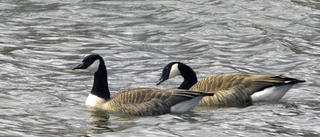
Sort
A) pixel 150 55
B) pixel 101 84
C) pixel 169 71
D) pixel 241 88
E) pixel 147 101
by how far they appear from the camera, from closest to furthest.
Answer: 1. pixel 147 101
2. pixel 101 84
3. pixel 241 88
4. pixel 169 71
5. pixel 150 55

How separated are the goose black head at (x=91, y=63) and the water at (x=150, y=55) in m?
0.75

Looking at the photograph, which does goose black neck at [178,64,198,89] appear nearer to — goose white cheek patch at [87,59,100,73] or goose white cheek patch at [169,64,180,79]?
goose white cheek patch at [169,64,180,79]

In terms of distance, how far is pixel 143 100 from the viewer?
428 inches

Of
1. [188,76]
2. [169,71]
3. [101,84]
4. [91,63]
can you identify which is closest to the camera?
[91,63]

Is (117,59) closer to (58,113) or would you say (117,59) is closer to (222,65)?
(222,65)

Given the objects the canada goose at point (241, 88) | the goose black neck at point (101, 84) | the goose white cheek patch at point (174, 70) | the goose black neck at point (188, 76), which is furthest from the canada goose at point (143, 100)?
the goose black neck at point (188, 76)

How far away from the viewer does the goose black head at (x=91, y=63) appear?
11250 mm

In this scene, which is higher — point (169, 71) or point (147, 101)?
point (169, 71)

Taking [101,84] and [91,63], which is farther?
[101,84]

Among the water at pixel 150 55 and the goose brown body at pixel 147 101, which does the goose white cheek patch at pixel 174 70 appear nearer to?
the water at pixel 150 55

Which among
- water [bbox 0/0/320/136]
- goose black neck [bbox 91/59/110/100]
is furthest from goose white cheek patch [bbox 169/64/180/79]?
goose black neck [bbox 91/59/110/100]

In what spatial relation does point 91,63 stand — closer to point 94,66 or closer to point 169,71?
point 94,66

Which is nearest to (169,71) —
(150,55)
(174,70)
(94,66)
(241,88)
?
(174,70)

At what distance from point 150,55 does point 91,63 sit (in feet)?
16.8
